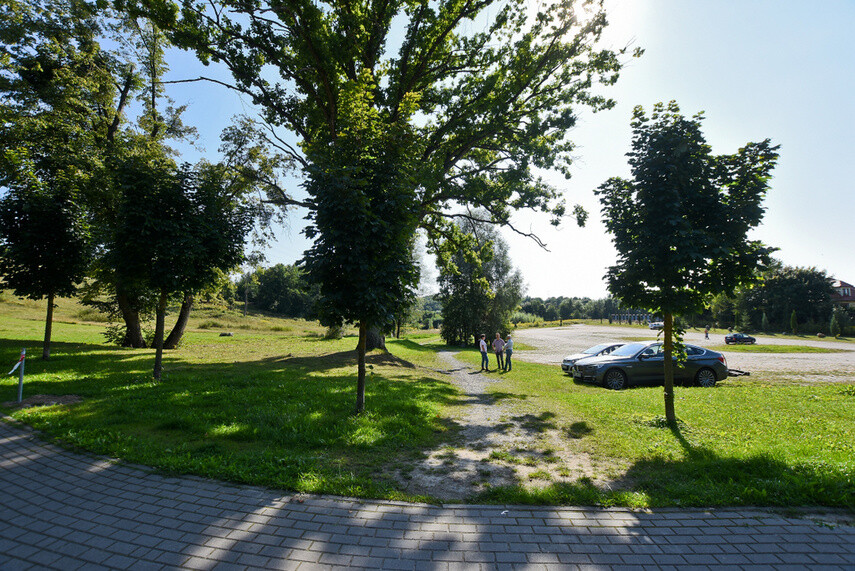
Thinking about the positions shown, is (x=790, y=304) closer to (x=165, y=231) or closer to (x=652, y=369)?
(x=652, y=369)

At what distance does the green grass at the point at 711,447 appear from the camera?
384cm

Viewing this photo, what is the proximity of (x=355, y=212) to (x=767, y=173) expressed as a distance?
6.77m

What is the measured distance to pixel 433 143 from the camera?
620 inches

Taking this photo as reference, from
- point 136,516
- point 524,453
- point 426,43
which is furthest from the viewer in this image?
point 426,43

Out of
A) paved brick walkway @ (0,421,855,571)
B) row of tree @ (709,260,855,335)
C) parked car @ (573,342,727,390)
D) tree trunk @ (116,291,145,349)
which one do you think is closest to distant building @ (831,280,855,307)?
row of tree @ (709,260,855,335)

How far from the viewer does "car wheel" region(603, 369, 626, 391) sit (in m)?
12.2

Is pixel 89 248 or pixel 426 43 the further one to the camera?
pixel 426 43

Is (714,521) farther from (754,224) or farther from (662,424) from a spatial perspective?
(754,224)

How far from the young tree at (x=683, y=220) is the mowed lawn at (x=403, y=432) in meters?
1.59

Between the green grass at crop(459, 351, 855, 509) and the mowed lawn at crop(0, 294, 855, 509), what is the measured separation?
0.02m

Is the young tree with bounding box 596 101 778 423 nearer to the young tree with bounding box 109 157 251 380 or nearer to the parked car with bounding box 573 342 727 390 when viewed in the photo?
the parked car with bounding box 573 342 727 390

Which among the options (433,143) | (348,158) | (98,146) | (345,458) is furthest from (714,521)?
(98,146)

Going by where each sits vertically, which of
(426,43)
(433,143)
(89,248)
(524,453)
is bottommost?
(524,453)

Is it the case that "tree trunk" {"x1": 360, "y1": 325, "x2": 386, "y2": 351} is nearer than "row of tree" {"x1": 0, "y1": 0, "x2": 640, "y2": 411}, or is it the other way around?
"row of tree" {"x1": 0, "y1": 0, "x2": 640, "y2": 411}
